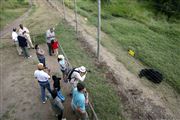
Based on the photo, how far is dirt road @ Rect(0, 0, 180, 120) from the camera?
8.75 metres

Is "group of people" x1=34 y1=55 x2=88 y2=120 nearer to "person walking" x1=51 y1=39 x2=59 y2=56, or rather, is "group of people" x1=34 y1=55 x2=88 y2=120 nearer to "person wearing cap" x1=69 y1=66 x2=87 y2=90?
"person wearing cap" x1=69 y1=66 x2=87 y2=90

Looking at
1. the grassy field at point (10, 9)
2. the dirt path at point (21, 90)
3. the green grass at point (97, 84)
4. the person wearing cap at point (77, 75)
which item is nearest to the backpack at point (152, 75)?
the green grass at point (97, 84)

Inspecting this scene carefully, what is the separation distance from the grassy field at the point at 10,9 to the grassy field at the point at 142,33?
17.1ft


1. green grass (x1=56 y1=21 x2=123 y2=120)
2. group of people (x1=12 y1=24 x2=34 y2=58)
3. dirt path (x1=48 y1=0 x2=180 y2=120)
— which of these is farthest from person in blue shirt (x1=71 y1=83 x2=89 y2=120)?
group of people (x1=12 y1=24 x2=34 y2=58)

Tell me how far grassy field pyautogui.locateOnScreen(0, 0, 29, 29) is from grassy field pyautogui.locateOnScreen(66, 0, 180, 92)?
5220 mm

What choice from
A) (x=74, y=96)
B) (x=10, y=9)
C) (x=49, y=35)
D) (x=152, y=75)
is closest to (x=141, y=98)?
(x=152, y=75)

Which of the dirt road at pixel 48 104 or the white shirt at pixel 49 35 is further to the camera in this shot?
the white shirt at pixel 49 35

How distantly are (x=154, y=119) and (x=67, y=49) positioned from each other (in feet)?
22.5

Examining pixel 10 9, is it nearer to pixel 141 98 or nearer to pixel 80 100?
pixel 141 98

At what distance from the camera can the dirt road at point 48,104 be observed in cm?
875

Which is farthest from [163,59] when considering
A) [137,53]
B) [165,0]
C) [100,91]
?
[165,0]

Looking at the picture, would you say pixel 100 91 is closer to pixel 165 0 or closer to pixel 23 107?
pixel 23 107

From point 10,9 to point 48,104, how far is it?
62.6ft

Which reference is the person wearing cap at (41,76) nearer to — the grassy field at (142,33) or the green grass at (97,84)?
the green grass at (97,84)
